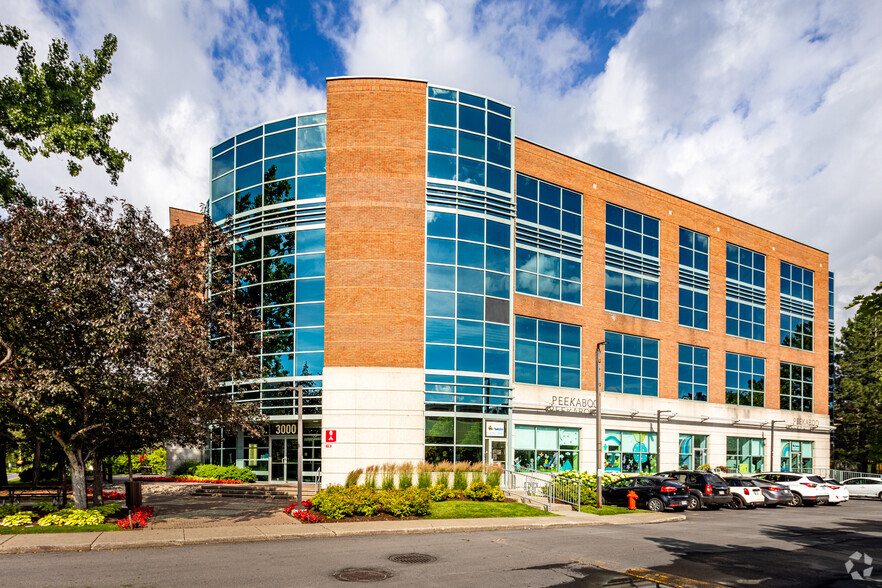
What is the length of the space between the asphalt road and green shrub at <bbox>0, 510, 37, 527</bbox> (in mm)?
3586

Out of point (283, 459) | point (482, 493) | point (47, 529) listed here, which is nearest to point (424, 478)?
point (482, 493)

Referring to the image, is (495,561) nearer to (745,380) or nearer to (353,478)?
(353,478)

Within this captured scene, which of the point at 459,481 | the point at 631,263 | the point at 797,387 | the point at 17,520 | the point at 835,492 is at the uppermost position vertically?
the point at 631,263

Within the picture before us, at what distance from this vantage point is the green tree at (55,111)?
20.9m

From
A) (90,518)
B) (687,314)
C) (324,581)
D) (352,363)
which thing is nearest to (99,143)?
(90,518)

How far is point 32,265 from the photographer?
17.4 meters

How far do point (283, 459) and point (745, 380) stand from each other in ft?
108

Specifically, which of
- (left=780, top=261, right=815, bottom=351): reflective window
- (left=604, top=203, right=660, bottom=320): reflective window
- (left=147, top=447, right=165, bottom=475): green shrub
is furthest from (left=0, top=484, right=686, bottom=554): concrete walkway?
(left=780, top=261, right=815, bottom=351): reflective window

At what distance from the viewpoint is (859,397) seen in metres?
58.7

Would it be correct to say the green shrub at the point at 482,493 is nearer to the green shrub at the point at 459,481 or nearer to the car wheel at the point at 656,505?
the green shrub at the point at 459,481

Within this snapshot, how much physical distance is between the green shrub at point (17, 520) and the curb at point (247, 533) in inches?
52.3

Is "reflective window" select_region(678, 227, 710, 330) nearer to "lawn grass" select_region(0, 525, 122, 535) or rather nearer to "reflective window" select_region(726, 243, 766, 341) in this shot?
"reflective window" select_region(726, 243, 766, 341)

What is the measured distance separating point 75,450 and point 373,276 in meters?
14.1

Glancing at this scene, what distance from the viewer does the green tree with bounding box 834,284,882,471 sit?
187ft
